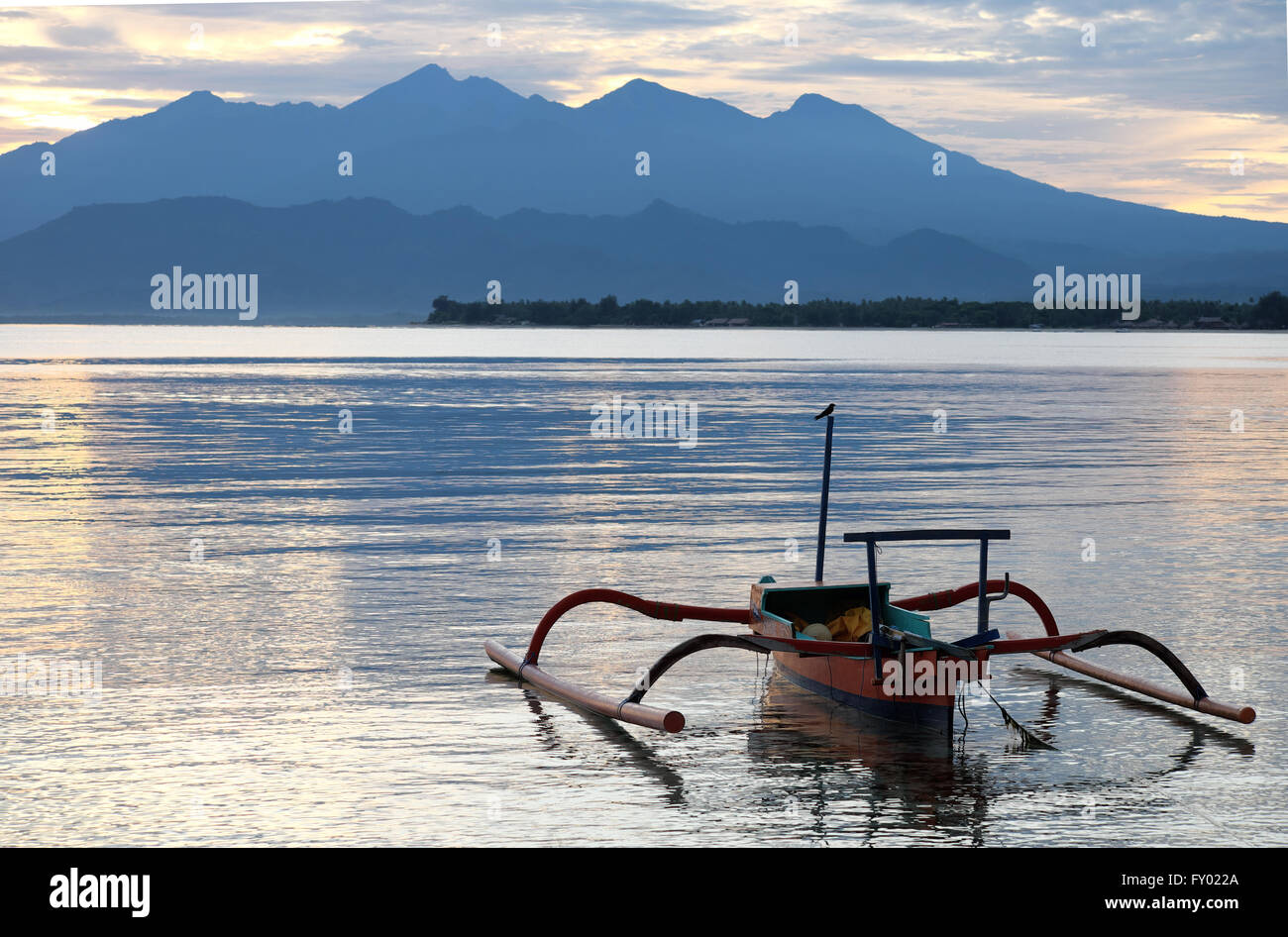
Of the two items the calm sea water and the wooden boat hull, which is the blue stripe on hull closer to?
the wooden boat hull

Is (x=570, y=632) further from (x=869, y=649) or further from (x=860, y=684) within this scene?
(x=869, y=649)

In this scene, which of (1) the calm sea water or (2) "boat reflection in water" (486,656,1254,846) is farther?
(1) the calm sea water

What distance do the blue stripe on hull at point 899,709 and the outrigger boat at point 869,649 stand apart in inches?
0.5

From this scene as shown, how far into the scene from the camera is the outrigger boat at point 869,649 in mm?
14039

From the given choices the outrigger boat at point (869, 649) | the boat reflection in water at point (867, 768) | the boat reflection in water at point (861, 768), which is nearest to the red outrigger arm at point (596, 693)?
the outrigger boat at point (869, 649)

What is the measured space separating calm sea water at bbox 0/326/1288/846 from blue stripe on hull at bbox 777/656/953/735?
19 cm

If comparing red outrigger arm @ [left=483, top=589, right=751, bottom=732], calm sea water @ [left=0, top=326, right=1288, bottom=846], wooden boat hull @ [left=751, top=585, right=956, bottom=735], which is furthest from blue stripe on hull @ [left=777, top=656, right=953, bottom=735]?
red outrigger arm @ [left=483, top=589, right=751, bottom=732]

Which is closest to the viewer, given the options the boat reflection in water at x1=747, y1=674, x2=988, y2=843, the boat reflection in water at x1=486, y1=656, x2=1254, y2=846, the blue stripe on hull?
the boat reflection in water at x1=486, y1=656, x2=1254, y2=846

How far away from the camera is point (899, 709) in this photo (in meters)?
14.4

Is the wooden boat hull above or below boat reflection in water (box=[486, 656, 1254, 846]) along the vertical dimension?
above

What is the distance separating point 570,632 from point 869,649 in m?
5.40

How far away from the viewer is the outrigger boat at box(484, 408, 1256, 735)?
1404cm
